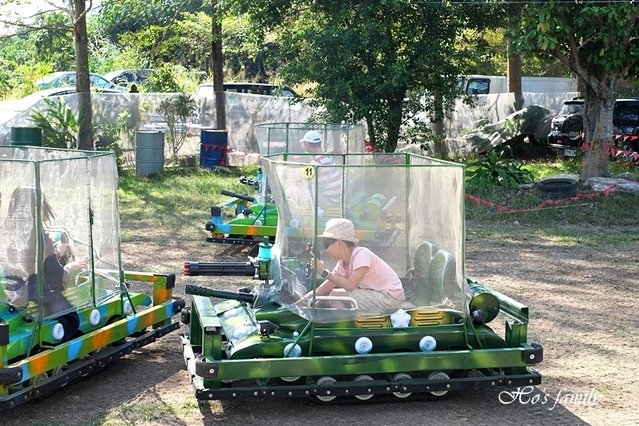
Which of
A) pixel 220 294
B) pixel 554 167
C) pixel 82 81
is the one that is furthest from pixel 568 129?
pixel 220 294

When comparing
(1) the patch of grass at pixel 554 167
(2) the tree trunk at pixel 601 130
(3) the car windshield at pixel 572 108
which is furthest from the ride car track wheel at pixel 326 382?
(3) the car windshield at pixel 572 108

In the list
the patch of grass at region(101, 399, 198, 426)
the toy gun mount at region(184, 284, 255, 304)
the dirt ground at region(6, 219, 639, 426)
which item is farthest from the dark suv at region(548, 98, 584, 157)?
the patch of grass at region(101, 399, 198, 426)

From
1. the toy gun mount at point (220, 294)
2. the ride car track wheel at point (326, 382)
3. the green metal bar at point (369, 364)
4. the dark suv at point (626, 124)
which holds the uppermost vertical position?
the dark suv at point (626, 124)

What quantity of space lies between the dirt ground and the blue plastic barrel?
10.5 meters

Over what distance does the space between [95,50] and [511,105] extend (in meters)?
18.0

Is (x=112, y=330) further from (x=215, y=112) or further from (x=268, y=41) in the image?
(x=215, y=112)

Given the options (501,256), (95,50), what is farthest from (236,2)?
(95,50)

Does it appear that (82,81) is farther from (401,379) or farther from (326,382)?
(401,379)

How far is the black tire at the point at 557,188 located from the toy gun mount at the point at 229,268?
31.4 feet

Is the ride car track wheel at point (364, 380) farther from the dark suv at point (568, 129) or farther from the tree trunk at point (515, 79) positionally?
the tree trunk at point (515, 79)

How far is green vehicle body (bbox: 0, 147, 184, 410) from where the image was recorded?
6.57 m

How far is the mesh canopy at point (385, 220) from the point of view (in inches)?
267

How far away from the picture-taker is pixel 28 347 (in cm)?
658

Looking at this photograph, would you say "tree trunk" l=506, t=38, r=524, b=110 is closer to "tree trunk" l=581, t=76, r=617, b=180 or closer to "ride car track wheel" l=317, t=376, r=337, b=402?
"tree trunk" l=581, t=76, r=617, b=180
